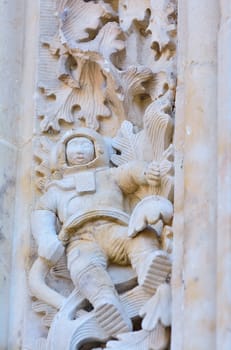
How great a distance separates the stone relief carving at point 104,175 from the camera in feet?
11.8

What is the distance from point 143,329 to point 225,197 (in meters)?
0.38

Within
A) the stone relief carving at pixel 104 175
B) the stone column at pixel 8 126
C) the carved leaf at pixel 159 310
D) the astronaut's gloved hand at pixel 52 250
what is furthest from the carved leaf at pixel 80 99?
the carved leaf at pixel 159 310

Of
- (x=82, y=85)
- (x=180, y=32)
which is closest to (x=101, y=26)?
(x=82, y=85)

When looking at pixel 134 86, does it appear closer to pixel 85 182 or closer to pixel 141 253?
pixel 85 182

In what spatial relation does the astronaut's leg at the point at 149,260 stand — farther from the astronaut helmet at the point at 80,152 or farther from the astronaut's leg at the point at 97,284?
the astronaut helmet at the point at 80,152

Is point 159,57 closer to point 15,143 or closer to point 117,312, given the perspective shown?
point 15,143

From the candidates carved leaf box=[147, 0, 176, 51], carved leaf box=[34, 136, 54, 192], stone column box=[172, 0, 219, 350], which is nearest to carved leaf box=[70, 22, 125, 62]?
carved leaf box=[147, 0, 176, 51]

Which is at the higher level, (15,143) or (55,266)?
(15,143)

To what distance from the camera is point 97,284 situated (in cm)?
365

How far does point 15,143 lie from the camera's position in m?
4.06

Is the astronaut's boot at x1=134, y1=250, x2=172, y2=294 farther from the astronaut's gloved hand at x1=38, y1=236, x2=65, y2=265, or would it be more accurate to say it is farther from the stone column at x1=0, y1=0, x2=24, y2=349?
the stone column at x1=0, y1=0, x2=24, y2=349

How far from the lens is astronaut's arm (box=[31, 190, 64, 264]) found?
3760 millimetres

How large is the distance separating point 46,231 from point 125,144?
0.29m

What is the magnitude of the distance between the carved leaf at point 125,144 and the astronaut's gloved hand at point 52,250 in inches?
10.3
